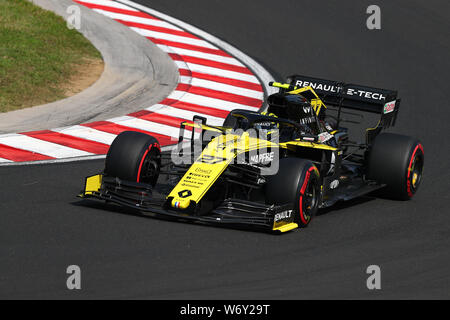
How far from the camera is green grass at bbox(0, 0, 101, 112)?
46.4ft

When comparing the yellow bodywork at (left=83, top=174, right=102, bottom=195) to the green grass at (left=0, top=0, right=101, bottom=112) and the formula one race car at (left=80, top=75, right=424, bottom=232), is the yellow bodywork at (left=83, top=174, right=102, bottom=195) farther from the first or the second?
the green grass at (left=0, top=0, right=101, bottom=112)

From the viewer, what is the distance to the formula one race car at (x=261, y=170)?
343 inches

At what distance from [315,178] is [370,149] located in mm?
1522

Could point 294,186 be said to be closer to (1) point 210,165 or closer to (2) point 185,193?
(1) point 210,165

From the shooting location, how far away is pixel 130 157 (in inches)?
366

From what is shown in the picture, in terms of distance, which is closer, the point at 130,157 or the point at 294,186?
the point at 294,186

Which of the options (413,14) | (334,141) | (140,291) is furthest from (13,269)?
(413,14)

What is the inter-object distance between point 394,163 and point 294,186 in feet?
6.44

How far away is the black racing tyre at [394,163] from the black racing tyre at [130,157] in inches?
108

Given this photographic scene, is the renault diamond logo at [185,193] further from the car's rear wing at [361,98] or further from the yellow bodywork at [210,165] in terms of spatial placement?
the car's rear wing at [361,98]

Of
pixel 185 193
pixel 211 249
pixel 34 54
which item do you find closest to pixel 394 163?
pixel 185 193

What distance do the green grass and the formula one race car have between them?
446 centimetres

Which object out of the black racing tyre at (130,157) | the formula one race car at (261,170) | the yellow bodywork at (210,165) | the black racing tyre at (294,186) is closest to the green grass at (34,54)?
the formula one race car at (261,170)
